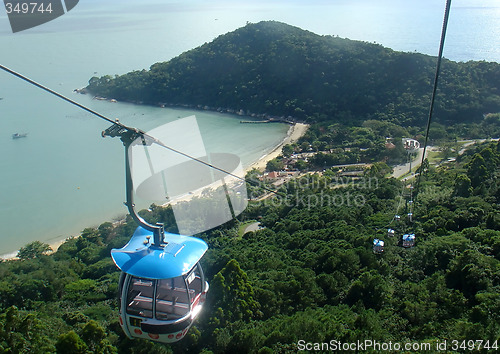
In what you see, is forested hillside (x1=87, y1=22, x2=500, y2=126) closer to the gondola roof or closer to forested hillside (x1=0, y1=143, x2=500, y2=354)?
forested hillside (x1=0, y1=143, x2=500, y2=354)

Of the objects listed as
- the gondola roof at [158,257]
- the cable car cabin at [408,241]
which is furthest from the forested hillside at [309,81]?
the gondola roof at [158,257]

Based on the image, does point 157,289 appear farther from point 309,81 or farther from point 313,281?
point 309,81

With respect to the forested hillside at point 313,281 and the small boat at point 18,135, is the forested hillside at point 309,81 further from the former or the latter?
the forested hillside at point 313,281

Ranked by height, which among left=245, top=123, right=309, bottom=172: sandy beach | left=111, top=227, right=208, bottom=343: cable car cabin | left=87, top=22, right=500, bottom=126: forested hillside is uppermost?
A: left=111, top=227, right=208, bottom=343: cable car cabin

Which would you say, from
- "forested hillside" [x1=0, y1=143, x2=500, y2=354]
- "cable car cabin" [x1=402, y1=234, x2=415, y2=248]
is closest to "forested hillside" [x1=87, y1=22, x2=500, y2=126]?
"forested hillside" [x1=0, y1=143, x2=500, y2=354]

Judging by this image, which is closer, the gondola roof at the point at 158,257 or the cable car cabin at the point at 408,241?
the gondola roof at the point at 158,257
